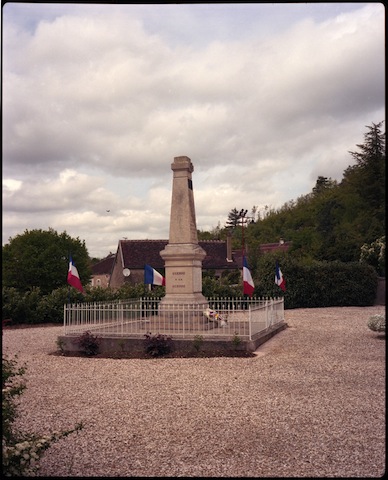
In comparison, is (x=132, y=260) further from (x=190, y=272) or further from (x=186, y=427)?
(x=186, y=427)

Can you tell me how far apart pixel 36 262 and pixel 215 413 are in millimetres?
29919

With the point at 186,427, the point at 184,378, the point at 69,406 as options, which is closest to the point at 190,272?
the point at 184,378

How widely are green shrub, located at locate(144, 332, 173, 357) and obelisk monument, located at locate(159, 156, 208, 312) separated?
7.38 feet

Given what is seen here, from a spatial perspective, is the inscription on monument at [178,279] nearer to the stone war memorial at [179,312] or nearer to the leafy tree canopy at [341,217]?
the stone war memorial at [179,312]

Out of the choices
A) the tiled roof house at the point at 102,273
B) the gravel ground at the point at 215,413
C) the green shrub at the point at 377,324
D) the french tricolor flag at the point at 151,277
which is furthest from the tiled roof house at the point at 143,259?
the gravel ground at the point at 215,413

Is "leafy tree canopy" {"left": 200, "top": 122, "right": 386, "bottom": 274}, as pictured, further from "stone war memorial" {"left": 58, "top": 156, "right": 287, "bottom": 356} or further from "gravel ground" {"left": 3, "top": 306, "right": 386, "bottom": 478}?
"gravel ground" {"left": 3, "top": 306, "right": 386, "bottom": 478}

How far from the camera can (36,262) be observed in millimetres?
34594

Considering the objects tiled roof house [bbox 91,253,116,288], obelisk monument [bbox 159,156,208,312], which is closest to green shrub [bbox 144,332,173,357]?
obelisk monument [bbox 159,156,208,312]

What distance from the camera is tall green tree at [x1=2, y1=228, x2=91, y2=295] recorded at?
113 ft

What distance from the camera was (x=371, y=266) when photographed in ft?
92.8

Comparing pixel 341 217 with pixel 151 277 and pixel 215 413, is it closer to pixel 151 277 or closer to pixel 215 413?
pixel 151 277

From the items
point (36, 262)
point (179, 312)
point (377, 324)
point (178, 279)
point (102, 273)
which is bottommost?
point (377, 324)

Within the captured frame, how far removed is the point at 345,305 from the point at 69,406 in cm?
2274

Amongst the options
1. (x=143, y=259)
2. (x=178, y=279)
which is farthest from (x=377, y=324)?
(x=143, y=259)
